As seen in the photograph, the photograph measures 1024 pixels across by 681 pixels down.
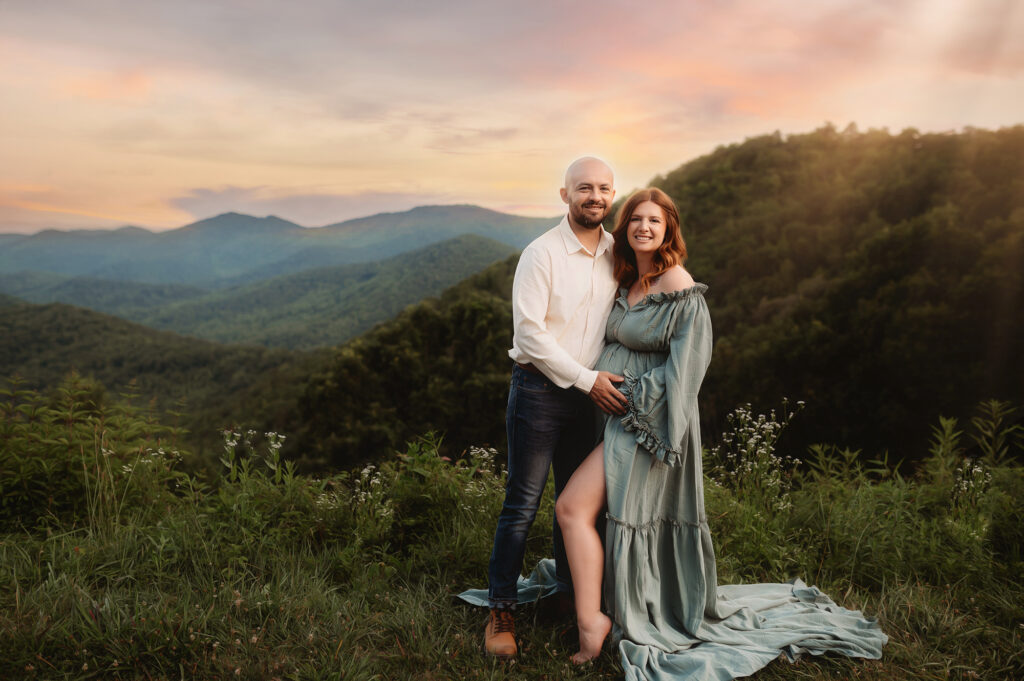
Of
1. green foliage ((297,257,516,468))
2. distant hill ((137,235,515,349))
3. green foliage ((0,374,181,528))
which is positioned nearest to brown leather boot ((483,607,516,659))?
green foliage ((0,374,181,528))

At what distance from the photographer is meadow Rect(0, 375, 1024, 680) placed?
7.67ft

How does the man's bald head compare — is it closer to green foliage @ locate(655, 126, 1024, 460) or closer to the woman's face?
the woman's face

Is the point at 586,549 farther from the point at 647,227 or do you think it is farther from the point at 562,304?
the point at 647,227

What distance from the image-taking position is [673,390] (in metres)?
2.36

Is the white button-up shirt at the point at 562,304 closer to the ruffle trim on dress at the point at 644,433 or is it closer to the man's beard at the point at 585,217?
the man's beard at the point at 585,217

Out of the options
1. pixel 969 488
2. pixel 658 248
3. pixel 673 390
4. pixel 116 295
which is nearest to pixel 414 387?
pixel 969 488

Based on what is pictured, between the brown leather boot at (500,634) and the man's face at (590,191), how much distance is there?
1659 mm

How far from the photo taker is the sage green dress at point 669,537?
2.38 metres

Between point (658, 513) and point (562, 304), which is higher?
point (562, 304)

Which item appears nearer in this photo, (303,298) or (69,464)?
(69,464)

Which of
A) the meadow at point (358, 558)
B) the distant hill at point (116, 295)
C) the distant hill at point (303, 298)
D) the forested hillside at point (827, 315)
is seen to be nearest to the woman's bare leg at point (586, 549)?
the meadow at point (358, 558)

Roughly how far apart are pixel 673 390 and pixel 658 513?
1.87 feet

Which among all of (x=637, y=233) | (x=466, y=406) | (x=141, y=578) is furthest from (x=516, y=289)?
(x=466, y=406)

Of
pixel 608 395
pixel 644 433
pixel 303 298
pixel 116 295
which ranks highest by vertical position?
pixel 608 395
